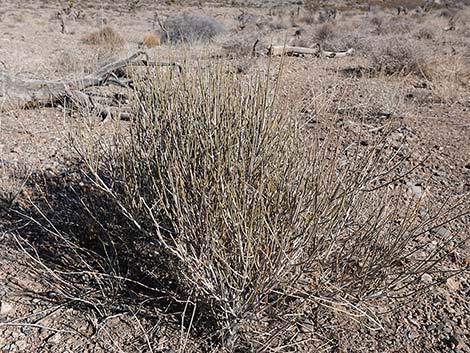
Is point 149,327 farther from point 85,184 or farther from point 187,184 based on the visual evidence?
point 85,184

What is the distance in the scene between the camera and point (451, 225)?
305 centimetres

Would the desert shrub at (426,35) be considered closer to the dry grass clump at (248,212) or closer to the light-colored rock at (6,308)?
the dry grass clump at (248,212)

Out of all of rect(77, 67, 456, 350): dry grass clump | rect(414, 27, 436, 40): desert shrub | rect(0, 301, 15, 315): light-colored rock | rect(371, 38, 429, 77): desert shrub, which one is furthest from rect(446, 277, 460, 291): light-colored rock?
rect(414, 27, 436, 40): desert shrub

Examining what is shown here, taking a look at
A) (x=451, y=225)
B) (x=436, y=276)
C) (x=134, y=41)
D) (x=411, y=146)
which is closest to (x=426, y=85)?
(x=411, y=146)

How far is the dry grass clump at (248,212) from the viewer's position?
1743mm

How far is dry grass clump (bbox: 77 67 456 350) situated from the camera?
1.74m

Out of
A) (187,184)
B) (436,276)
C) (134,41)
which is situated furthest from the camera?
(134,41)

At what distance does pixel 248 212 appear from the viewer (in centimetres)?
183

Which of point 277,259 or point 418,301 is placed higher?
point 277,259

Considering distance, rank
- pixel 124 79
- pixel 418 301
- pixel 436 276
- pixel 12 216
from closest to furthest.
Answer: pixel 418 301, pixel 436 276, pixel 12 216, pixel 124 79

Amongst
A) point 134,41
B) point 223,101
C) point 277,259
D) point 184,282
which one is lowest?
point 134,41

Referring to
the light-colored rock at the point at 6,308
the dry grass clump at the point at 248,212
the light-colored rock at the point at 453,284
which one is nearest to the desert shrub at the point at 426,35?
the light-colored rock at the point at 453,284

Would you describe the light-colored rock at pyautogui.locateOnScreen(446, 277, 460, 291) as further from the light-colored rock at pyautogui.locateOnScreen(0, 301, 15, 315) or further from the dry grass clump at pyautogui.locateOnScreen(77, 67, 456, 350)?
the light-colored rock at pyautogui.locateOnScreen(0, 301, 15, 315)

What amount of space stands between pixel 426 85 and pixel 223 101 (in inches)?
213
